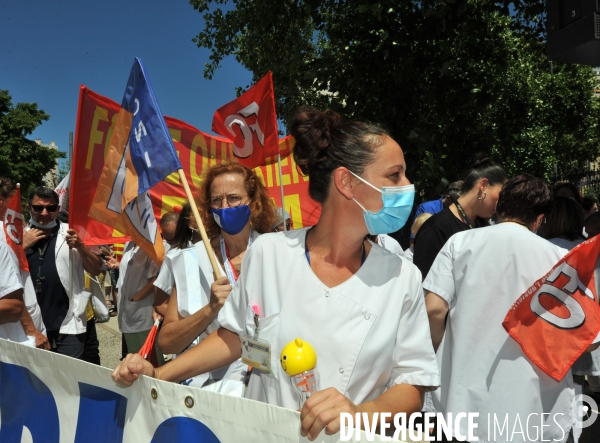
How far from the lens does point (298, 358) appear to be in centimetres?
175

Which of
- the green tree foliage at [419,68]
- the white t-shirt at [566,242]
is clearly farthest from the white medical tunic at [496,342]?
the green tree foliage at [419,68]

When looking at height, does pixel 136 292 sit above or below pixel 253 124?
below

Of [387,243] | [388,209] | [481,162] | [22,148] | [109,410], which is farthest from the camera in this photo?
[22,148]

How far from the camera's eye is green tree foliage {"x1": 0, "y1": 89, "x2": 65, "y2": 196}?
42.5m

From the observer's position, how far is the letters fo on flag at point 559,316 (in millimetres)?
2855

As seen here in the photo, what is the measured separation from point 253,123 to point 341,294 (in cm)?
349

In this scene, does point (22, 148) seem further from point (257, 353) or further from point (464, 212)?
point (257, 353)

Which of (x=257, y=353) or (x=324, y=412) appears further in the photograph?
(x=257, y=353)

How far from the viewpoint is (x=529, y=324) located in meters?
2.94

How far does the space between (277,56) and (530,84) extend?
45.8 feet

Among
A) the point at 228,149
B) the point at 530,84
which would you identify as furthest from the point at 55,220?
the point at 530,84

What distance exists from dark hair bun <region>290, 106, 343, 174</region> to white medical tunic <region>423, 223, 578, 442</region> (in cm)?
137

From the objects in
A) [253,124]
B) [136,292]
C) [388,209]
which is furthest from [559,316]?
[136,292]

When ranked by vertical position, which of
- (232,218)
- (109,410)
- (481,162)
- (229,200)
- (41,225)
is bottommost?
(109,410)
